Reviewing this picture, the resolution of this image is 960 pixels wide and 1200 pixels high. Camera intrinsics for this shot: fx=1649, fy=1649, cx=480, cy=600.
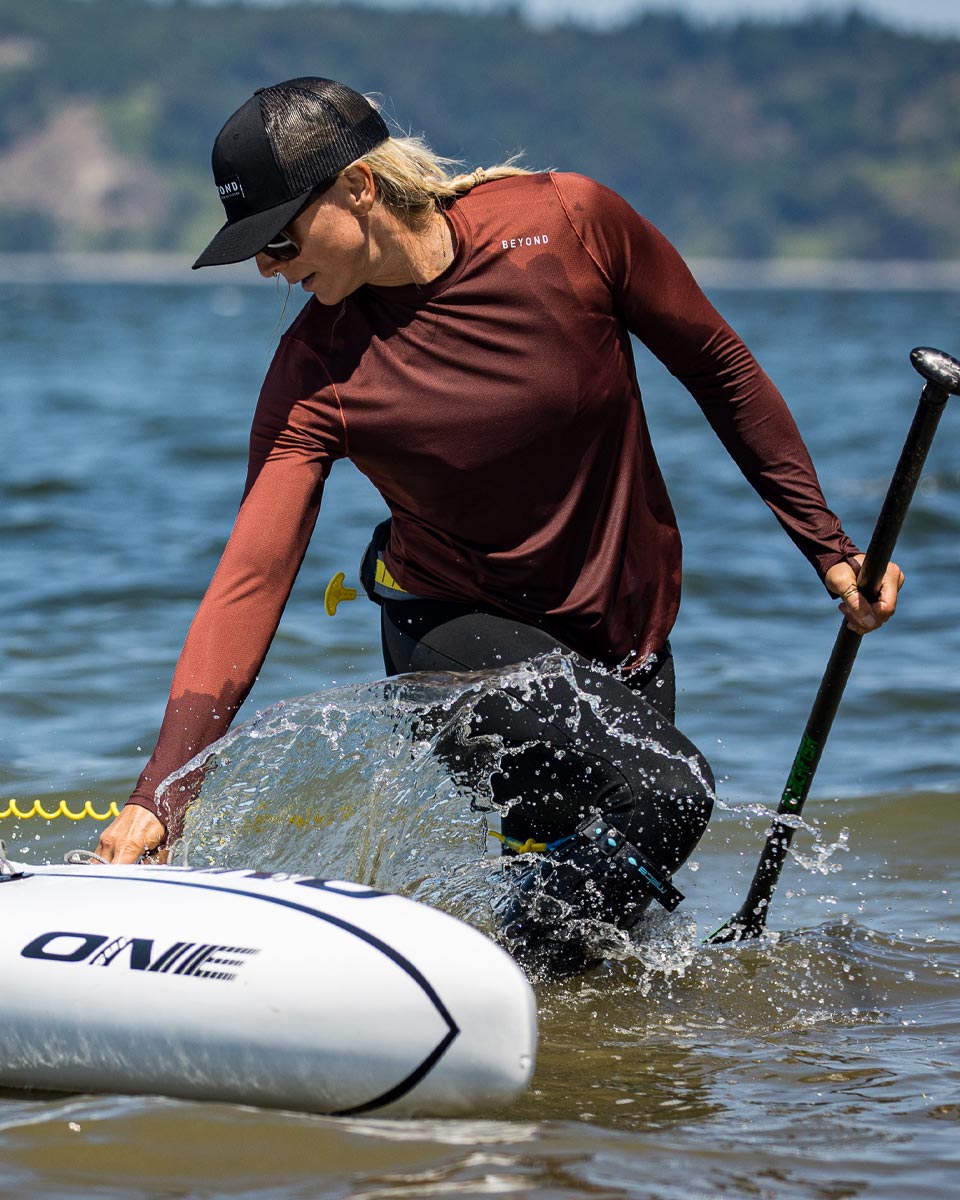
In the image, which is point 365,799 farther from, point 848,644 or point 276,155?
point 276,155

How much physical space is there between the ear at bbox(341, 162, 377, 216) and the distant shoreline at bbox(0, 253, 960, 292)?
12850 centimetres

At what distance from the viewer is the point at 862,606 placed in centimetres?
367

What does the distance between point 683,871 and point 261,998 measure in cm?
276

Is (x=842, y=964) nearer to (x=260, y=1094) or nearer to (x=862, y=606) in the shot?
(x=862, y=606)

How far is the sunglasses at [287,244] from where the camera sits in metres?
3.21

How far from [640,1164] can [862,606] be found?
1.35m

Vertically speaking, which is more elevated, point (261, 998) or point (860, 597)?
point (860, 597)

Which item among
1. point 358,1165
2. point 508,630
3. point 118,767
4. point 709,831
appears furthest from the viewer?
point 118,767

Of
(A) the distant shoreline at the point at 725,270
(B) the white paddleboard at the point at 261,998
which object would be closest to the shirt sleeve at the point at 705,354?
(B) the white paddleboard at the point at 261,998

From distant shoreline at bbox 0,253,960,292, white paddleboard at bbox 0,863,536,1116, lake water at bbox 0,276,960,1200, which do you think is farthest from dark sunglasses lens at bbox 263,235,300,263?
distant shoreline at bbox 0,253,960,292

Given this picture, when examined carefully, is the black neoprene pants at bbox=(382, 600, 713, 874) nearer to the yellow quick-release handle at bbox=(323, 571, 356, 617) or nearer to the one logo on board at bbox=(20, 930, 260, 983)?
the yellow quick-release handle at bbox=(323, 571, 356, 617)

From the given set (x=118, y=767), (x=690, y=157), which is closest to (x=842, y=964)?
(x=118, y=767)

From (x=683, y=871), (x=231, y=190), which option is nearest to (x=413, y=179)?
(x=231, y=190)

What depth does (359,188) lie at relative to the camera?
3295mm
